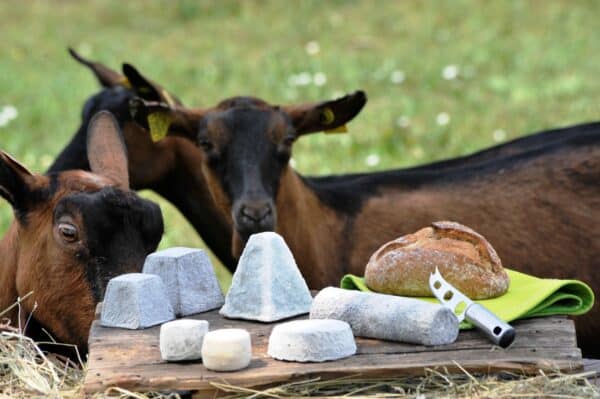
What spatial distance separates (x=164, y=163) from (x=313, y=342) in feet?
15.3

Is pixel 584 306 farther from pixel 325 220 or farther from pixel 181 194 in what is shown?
pixel 181 194

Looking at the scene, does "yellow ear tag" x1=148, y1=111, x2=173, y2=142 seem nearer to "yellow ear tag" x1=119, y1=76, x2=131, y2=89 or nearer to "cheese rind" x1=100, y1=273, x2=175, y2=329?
"yellow ear tag" x1=119, y1=76, x2=131, y2=89

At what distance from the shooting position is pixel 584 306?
14.4 feet

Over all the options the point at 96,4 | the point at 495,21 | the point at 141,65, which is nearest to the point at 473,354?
the point at 141,65

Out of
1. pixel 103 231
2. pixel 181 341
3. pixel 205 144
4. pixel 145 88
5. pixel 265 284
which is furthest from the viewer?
pixel 145 88

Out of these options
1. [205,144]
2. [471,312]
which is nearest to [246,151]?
[205,144]

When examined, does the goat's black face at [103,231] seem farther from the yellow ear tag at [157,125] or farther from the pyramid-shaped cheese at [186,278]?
the yellow ear tag at [157,125]

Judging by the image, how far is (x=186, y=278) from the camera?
14.6ft

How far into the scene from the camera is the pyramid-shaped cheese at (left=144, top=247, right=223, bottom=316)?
174 inches

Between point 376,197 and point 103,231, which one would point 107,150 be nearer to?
point 103,231

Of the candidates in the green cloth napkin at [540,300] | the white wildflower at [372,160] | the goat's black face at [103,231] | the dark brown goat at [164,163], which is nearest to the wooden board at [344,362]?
the green cloth napkin at [540,300]

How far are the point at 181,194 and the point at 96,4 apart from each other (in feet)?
37.9

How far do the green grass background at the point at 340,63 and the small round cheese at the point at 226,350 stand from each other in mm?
6329

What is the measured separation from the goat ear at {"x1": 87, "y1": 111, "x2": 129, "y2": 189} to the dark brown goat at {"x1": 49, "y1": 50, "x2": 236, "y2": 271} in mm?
1991
